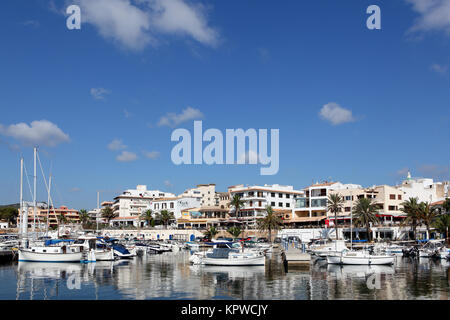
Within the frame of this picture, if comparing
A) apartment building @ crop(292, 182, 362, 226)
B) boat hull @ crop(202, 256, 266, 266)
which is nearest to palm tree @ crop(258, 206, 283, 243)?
apartment building @ crop(292, 182, 362, 226)

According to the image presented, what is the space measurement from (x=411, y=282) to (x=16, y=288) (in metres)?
35.3

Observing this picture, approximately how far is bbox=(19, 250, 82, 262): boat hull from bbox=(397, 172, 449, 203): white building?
8059 centimetres

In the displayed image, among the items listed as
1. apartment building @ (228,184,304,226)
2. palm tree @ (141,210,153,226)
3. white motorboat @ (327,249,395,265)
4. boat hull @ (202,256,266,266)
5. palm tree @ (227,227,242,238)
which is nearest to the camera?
boat hull @ (202,256,266,266)

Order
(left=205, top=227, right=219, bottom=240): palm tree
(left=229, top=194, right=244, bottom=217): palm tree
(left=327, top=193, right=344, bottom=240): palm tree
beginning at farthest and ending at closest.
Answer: (left=229, top=194, right=244, bottom=217): palm tree
(left=205, top=227, right=219, bottom=240): palm tree
(left=327, top=193, right=344, bottom=240): palm tree

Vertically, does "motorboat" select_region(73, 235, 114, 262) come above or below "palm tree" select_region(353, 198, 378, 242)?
below

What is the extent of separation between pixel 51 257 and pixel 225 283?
1245 inches

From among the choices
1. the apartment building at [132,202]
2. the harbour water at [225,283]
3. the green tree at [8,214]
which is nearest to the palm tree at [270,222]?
the harbour water at [225,283]

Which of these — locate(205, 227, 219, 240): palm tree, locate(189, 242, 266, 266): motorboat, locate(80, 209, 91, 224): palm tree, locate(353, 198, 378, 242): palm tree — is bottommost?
locate(205, 227, 219, 240): palm tree

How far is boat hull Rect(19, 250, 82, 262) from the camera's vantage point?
61312mm

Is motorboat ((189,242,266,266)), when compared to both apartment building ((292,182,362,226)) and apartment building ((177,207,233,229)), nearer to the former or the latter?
apartment building ((292,182,362,226))

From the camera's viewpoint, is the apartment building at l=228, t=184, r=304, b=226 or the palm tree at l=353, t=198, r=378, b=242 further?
the apartment building at l=228, t=184, r=304, b=226

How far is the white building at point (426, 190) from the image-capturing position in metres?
111

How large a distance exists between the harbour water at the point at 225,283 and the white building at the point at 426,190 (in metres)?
59.6
